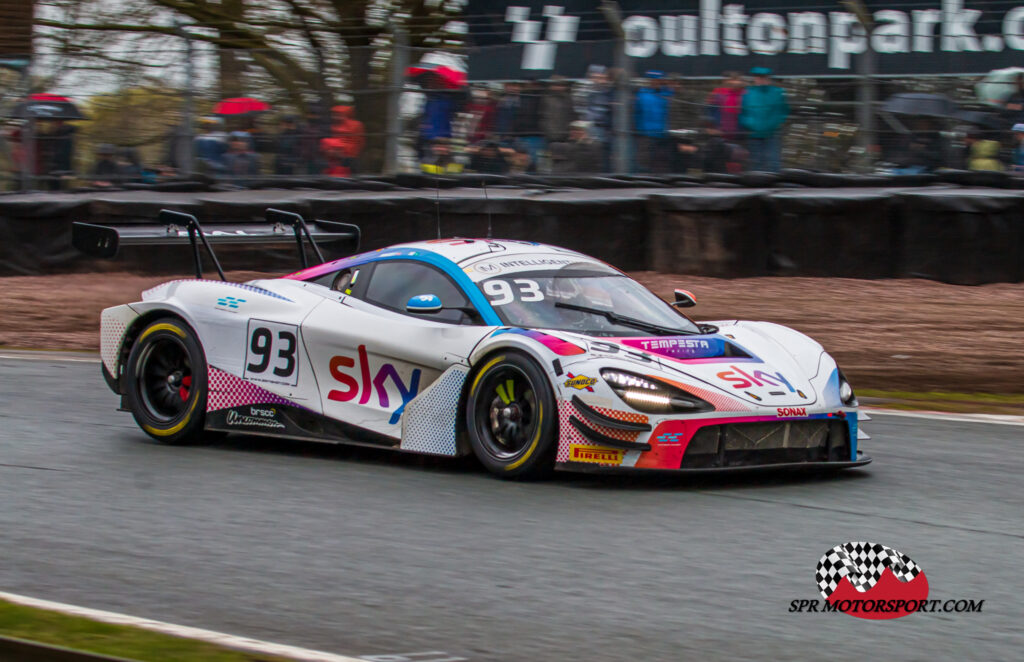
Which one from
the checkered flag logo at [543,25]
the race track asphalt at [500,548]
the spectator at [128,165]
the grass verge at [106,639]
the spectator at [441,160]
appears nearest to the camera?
the grass verge at [106,639]

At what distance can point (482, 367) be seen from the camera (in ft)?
22.0

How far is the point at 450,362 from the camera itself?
6.84m

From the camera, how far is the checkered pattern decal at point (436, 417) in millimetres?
6797

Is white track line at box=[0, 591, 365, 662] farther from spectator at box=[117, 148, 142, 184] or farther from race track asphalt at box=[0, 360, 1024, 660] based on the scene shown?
spectator at box=[117, 148, 142, 184]

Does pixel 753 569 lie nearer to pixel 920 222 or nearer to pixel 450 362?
pixel 450 362

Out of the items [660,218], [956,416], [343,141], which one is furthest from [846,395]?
[343,141]

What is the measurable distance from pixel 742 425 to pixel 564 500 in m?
0.89

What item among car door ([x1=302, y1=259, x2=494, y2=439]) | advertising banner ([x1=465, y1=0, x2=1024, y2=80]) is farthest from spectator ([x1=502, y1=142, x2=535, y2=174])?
car door ([x1=302, y1=259, x2=494, y2=439])

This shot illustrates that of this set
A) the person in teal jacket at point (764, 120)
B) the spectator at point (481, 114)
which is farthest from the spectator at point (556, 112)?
the person in teal jacket at point (764, 120)

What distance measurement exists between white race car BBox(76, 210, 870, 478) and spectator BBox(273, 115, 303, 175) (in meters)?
8.51

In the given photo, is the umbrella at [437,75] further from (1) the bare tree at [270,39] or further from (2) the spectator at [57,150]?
(2) the spectator at [57,150]

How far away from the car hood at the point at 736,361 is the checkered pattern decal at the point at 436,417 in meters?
0.73

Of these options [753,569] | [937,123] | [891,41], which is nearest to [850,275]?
[937,123]

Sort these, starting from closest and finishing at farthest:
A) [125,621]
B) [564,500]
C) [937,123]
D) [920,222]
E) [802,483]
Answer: [125,621]
[564,500]
[802,483]
[920,222]
[937,123]
